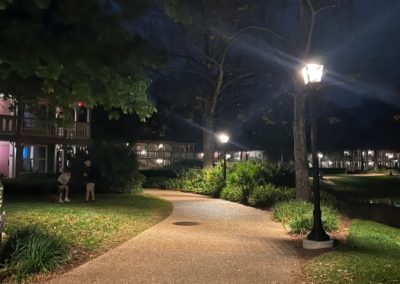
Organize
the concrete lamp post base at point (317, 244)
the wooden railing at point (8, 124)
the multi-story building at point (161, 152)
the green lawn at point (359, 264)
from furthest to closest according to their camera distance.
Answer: the multi-story building at point (161, 152) → the wooden railing at point (8, 124) → the concrete lamp post base at point (317, 244) → the green lawn at point (359, 264)

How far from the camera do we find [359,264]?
811 centimetres

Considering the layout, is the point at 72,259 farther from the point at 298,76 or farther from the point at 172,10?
the point at 298,76

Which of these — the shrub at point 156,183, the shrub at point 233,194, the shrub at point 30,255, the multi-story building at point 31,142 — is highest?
the multi-story building at point 31,142

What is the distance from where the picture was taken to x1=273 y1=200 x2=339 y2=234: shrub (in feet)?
40.2

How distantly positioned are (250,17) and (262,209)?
24.4 ft

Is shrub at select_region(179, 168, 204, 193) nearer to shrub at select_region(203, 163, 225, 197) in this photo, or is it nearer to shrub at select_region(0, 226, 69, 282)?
shrub at select_region(203, 163, 225, 197)

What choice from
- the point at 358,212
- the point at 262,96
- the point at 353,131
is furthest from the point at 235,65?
the point at 353,131

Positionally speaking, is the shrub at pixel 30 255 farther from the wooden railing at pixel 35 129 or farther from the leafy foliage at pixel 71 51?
the wooden railing at pixel 35 129

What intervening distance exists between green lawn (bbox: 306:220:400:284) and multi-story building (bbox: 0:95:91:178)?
18445 millimetres

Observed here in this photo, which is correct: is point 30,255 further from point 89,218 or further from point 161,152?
point 161,152

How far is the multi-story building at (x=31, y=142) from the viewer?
2822 centimetres

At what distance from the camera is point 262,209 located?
60.4 ft

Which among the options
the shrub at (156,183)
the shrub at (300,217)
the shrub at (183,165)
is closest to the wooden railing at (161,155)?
the shrub at (183,165)

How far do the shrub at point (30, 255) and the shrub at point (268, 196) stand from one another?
1147 cm
